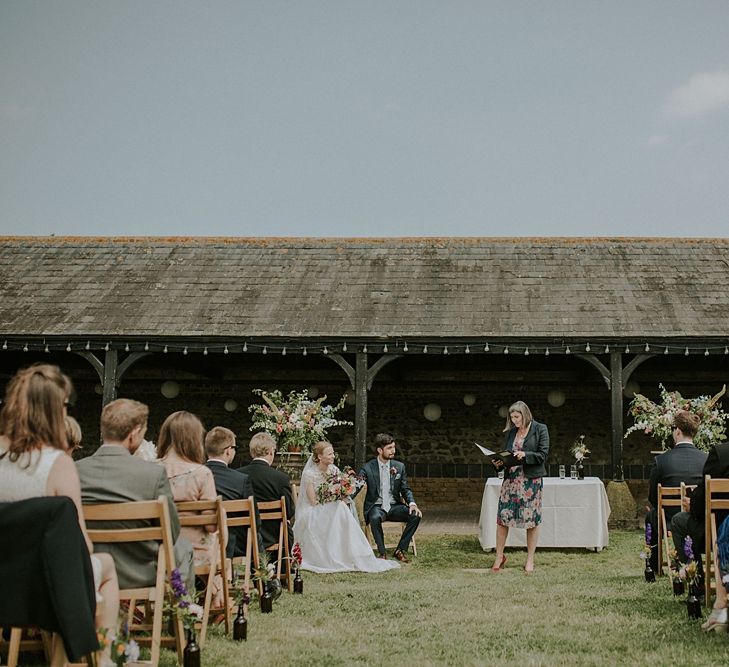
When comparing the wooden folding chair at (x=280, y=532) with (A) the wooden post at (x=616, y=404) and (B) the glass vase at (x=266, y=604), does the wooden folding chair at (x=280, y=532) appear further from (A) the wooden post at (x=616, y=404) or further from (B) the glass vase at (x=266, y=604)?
(A) the wooden post at (x=616, y=404)

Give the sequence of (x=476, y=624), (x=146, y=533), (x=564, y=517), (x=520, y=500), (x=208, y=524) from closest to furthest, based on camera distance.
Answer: (x=146, y=533) → (x=208, y=524) → (x=476, y=624) → (x=520, y=500) → (x=564, y=517)

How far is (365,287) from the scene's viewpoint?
12.8 m

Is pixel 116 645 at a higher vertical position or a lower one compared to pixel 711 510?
lower

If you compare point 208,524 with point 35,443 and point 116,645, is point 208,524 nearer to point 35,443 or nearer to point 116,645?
point 116,645

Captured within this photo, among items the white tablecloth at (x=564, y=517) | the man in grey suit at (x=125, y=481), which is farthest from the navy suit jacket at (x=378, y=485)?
→ the man in grey suit at (x=125, y=481)

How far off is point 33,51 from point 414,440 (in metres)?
10.1

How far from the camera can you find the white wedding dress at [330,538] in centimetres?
723

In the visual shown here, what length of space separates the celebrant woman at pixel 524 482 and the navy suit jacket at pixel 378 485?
3.98 ft

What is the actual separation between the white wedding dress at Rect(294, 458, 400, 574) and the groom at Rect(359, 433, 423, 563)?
489mm

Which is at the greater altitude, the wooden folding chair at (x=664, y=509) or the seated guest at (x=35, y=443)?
the seated guest at (x=35, y=443)

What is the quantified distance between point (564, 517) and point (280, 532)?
3.75 metres

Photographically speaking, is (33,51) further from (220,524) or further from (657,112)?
(220,524)

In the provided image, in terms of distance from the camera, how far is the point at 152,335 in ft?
37.6

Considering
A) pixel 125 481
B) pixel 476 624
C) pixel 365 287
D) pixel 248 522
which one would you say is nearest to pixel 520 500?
pixel 476 624
